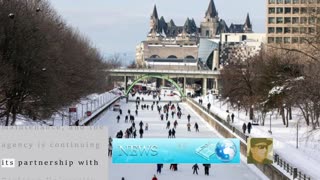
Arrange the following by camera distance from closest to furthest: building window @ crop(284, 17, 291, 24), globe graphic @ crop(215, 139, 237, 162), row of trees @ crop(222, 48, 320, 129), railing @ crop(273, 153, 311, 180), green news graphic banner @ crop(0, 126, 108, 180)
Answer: green news graphic banner @ crop(0, 126, 108, 180), railing @ crop(273, 153, 311, 180), globe graphic @ crop(215, 139, 237, 162), row of trees @ crop(222, 48, 320, 129), building window @ crop(284, 17, 291, 24)

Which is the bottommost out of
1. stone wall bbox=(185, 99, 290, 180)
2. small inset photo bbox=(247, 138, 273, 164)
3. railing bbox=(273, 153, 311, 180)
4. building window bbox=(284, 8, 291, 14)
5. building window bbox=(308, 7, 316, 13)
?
stone wall bbox=(185, 99, 290, 180)

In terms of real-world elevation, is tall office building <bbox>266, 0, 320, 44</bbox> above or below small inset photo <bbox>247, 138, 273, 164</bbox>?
above

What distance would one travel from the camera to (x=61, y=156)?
1706cm

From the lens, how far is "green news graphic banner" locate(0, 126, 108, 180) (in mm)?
16922

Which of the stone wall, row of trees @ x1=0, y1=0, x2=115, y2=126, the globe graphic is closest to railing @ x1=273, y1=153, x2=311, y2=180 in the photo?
the stone wall

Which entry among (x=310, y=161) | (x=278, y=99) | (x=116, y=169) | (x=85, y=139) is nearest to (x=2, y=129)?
(x=85, y=139)

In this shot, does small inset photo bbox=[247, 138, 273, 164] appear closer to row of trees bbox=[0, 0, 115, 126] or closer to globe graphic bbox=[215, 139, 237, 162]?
globe graphic bbox=[215, 139, 237, 162]

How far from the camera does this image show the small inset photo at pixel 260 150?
30.8 metres

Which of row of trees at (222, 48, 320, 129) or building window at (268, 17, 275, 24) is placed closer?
row of trees at (222, 48, 320, 129)

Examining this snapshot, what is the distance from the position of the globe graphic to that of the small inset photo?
5.75ft

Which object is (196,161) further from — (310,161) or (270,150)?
(310,161)

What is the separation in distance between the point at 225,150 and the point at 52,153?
12.8 meters

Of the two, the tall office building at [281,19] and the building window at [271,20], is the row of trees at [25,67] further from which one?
the building window at [271,20]

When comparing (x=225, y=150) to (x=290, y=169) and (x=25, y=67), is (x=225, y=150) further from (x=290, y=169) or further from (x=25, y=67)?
(x=25, y=67)
